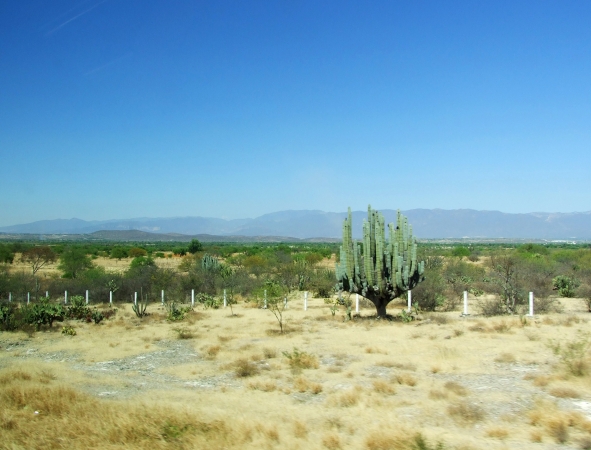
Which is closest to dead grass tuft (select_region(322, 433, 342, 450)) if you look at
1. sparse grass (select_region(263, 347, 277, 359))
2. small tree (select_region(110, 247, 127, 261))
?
sparse grass (select_region(263, 347, 277, 359))

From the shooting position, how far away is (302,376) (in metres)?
11.8

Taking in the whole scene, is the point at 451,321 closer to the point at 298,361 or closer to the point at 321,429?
the point at 298,361

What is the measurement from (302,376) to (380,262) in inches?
347

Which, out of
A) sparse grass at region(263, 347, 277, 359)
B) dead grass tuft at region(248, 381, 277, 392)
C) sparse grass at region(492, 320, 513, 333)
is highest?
sparse grass at region(492, 320, 513, 333)

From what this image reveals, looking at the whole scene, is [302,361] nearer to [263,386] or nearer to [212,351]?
[263,386]

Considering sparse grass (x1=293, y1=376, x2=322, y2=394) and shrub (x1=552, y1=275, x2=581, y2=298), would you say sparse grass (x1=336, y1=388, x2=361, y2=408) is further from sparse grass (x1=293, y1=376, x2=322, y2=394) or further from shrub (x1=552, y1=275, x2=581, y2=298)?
shrub (x1=552, y1=275, x2=581, y2=298)

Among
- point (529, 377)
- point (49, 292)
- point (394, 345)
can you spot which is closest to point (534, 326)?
point (394, 345)

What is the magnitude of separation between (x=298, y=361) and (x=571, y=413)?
6.47 m

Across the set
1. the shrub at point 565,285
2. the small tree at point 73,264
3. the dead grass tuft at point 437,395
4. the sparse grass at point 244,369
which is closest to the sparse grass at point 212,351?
the sparse grass at point 244,369

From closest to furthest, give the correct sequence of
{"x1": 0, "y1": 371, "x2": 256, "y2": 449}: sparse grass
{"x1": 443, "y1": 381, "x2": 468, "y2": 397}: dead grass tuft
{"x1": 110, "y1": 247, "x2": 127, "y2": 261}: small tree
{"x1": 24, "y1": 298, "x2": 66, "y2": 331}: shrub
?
{"x1": 0, "y1": 371, "x2": 256, "y2": 449}: sparse grass < {"x1": 443, "y1": 381, "x2": 468, "y2": 397}: dead grass tuft < {"x1": 24, "y1": 298, "x2": 66, "y2": 331}: shrub < {"x1": 110, "y1": 247, "x2": 127, "y2": 261}: small tree

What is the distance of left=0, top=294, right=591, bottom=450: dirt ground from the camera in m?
7.45

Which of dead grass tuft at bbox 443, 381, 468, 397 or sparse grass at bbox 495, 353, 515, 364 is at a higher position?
dead grass tuft at bbox 443, 381, 468, 397

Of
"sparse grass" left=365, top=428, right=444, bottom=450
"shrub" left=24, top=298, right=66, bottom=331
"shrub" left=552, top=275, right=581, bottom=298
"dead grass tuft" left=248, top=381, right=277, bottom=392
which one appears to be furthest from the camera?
"shrub" left=552, top=275, right=581, bottom=298

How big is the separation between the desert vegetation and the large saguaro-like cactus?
120 centimetres
